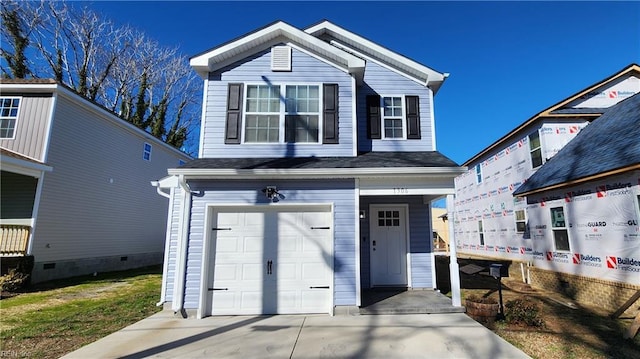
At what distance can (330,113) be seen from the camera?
779cm

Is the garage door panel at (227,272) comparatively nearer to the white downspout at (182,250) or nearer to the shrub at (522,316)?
the white downspout at (182,250)

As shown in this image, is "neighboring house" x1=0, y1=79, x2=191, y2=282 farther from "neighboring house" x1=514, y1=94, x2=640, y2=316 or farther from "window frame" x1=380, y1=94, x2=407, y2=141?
"neighboring house" x1=514, y1=94, x2=640, y2=316

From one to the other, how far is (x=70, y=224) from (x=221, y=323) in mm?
8841

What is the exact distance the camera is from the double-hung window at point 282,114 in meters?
7.77

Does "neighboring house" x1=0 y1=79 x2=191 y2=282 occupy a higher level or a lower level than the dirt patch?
higher

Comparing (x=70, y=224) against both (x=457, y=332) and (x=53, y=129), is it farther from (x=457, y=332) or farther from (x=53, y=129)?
(x=457, y=332)

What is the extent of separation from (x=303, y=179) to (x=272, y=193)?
753 millimetres

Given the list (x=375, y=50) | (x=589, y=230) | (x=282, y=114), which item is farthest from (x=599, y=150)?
(x=282, y=114)

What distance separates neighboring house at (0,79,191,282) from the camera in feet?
32.8

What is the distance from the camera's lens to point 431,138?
8.71m

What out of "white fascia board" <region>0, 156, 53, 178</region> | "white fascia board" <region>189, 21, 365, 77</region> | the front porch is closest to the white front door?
the front porch

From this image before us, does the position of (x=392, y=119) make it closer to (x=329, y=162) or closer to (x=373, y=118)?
(x=373, y=118)

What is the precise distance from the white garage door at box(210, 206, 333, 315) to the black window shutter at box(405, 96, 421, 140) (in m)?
3.60

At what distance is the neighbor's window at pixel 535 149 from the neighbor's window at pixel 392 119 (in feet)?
20.9
